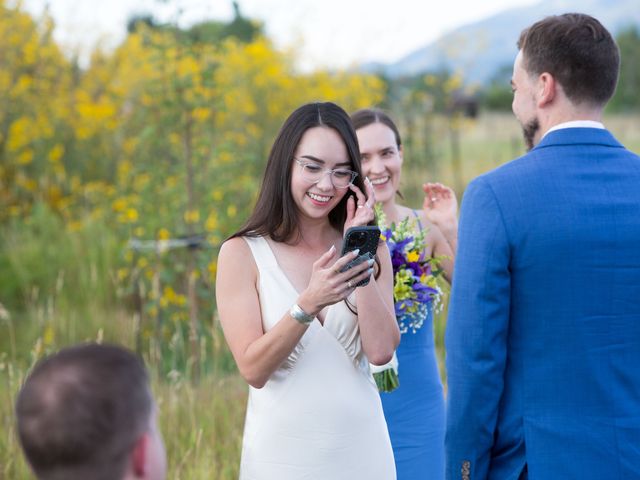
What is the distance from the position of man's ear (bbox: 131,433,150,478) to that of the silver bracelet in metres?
1.00

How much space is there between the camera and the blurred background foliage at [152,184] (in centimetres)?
531

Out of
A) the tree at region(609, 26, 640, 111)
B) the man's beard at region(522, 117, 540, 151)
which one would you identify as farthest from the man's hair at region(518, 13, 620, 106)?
the tree at region(609, 26, 640, 111)

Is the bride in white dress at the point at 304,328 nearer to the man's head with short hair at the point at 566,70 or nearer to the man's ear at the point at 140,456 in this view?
the man's head with short hair at the point at 566,70

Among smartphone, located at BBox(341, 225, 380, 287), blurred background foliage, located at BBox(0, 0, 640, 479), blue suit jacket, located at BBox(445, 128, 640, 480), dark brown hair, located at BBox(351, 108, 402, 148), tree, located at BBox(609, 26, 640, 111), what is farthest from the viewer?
Result: tree, located at BBox(609, 26, 640, 111)

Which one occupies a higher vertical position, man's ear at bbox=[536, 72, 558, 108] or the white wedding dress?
man's ear at bbox=[536, 72, 558, 108]

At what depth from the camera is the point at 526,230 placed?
2.18 meters

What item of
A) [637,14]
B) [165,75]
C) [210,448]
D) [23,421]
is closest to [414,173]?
[165,75]

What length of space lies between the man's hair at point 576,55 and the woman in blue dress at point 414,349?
1.48m

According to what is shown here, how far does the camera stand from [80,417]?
A: 1601mm

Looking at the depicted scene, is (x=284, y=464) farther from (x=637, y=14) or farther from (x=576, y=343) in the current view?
(x=637, y=14)

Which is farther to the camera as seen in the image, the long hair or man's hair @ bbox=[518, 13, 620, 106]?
the long hair

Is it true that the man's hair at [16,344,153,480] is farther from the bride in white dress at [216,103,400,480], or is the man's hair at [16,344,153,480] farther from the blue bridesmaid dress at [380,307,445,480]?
the blue bridesmaid dress at [380,307,445,480]

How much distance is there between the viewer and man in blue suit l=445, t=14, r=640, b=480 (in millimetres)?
2182

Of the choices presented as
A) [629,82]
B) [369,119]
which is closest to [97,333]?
[369,119]
